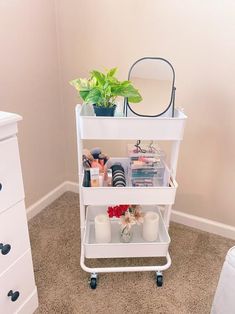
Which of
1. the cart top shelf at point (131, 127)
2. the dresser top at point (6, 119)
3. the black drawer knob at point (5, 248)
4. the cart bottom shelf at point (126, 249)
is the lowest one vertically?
the cart bottom shelf at point (126, 249)

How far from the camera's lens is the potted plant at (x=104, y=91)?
1024 mm

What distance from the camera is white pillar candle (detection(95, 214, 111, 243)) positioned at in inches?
51.5

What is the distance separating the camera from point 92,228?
147 centimetres

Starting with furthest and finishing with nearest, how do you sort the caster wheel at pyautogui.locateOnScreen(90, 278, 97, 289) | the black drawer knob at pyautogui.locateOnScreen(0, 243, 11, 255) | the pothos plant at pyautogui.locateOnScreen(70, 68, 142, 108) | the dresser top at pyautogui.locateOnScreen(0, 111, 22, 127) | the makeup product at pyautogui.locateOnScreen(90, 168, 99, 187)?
the caster wheel at pyautogui.locateOnScreen(90, 278, 97, 289)
the makeup product at pyautogui.locateOnScreen(90, 168, 99, 187)
the pothos plant at pyautogui.locateOnScreen(70, 68, 142, 108)
the black drawer knob at pyautogui.locateOnScreen(0, 243, 11, 255)
the dresser top at pyautogui.locateOnScreen(0, 111, 22, 127)

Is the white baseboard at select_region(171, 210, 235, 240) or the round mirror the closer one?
the round mirror

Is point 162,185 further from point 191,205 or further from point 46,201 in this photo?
point 46,201

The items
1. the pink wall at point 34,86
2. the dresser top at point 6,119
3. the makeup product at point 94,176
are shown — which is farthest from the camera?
the pink wall at point 34,86

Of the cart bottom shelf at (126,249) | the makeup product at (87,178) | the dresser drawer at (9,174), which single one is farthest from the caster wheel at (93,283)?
the dresser drawer at (9,174)

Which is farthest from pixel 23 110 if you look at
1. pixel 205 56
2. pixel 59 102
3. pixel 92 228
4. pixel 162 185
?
pixel 205 56

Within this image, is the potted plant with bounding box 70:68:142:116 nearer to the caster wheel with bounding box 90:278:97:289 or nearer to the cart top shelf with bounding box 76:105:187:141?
the cart top shelf with bounding box 76:105:187:141

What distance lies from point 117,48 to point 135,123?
713mm

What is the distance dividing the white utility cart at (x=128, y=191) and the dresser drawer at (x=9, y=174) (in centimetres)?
30

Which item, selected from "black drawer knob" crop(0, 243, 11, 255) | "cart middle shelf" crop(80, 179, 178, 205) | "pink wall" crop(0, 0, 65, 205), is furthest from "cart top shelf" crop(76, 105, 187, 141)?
"pink wall" crop(0, 0, 65, 205)

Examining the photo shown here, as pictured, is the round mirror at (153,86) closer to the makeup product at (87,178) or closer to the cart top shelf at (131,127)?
the cart top shelf at (131,127)
